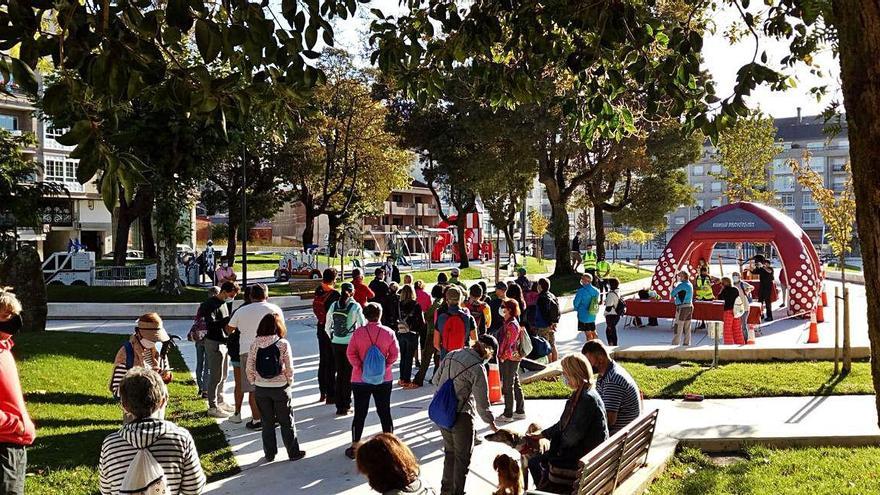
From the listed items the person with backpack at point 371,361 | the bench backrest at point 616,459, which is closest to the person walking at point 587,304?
the person with backpack at point 371,361

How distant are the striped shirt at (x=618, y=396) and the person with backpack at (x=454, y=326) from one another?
10.5 ft

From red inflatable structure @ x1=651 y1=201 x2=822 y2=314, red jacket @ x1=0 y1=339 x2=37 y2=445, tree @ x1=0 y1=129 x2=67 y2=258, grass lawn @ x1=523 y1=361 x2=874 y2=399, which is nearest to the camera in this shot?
red jacket @ x1=0 y1=339 x2=37 y2=445

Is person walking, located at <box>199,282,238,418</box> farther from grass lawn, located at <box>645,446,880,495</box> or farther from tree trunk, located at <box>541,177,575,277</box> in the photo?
tree trunk, located at <box>541,177,575,277</box>

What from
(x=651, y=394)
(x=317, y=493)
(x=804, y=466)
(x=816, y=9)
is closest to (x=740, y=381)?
(x=651, y=394)

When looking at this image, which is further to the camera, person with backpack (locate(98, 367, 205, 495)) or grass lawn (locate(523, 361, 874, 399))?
grass lawn (locate(523, 361, 874, 399))

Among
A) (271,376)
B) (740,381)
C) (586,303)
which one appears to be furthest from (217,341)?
(740,381)

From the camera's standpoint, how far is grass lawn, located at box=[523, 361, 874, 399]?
10625mm

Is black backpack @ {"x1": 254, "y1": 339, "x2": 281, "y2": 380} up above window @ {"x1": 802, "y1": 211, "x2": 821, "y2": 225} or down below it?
below

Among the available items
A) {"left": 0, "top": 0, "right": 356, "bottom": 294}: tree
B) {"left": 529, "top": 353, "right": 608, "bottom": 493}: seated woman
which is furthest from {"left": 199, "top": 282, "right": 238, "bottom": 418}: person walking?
{"left": 529, "top": 353, "right": 608, "bottom": 493}: seated woman

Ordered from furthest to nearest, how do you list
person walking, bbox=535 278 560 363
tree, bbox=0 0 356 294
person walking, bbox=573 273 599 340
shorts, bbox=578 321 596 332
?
shorts, bbox=578 321 596 332
person walking, bbox=573 273 599 340
person walking, bbox=535 278 560 363
tree, bbox=0 0 356 294

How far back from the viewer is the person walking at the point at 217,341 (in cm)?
947

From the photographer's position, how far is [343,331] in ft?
30.1

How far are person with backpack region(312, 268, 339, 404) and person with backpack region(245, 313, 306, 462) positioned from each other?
2.46m

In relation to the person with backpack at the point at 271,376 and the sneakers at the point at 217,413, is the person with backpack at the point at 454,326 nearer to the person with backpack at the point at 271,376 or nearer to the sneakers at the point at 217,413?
the person with backpack at the point at 271,376
